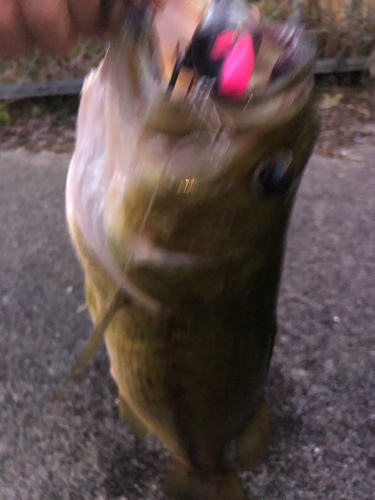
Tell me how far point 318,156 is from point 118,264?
201cm

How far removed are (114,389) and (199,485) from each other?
0.47 meters

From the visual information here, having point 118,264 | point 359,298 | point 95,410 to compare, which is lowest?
point 95,410

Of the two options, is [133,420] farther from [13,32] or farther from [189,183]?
[13,32]

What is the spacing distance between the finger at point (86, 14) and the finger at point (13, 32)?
0.20 ft

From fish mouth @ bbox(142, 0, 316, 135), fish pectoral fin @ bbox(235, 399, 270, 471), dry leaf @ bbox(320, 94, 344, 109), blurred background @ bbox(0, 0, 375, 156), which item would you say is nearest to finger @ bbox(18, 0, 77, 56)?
fish mouth @ bbox(142, 0, 316, 135)

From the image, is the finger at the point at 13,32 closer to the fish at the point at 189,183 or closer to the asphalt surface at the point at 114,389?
the fish at the point at 189,183

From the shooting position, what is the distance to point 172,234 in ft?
1.65

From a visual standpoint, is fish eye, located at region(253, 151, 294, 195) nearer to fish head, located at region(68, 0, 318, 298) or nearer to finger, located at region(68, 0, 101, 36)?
fish head, located at region(68, 0, 318, 298)

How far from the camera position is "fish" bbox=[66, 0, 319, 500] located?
420mm

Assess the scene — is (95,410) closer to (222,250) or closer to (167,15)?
(222,250)

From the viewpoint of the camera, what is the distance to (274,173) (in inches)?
17.9

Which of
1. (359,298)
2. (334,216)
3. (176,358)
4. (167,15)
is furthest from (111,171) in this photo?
(334,216)

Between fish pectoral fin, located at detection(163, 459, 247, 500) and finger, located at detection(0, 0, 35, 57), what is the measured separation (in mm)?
945

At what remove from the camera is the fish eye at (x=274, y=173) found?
0.45 metres
